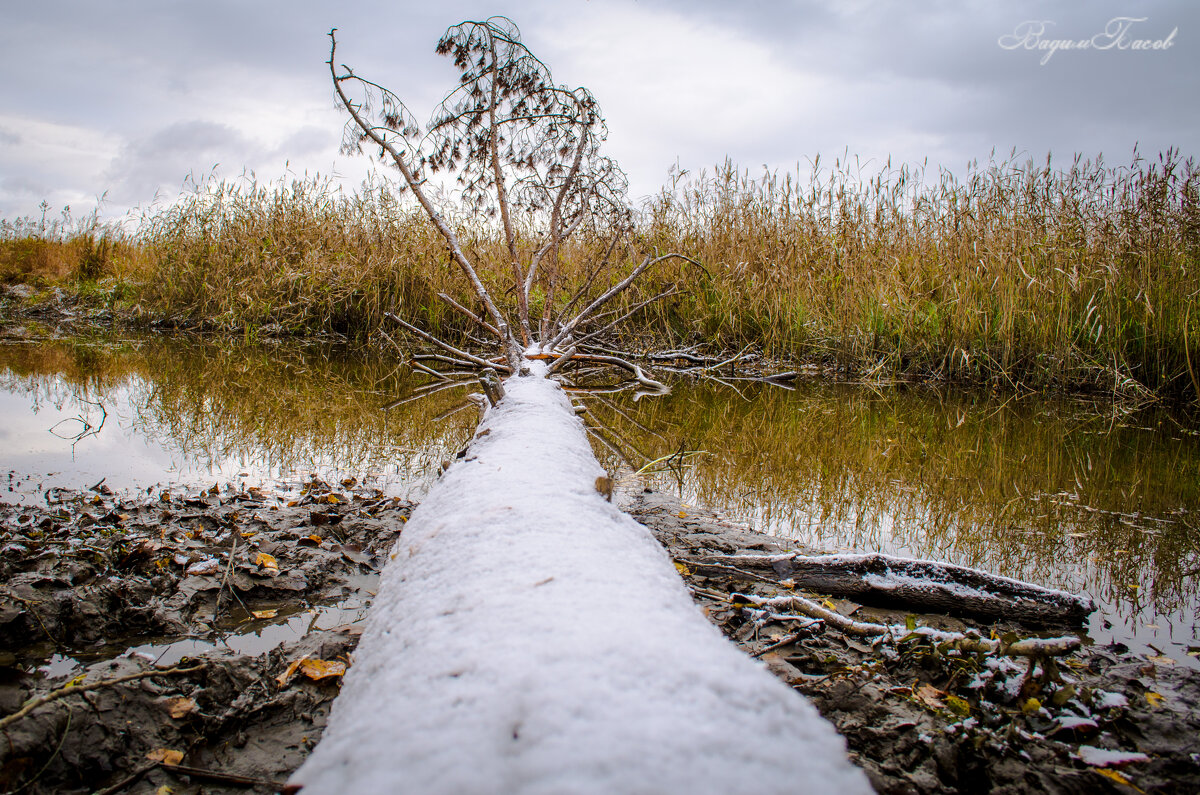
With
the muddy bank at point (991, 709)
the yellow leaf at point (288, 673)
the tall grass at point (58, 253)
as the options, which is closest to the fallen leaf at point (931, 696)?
the muddy bank at point (991, 709)

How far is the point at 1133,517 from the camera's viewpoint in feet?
7.80

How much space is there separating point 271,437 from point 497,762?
3.38m

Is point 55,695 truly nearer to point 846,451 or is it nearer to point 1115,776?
point 1115,776

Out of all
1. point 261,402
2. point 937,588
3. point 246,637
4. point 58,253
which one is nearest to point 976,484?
point 937,588

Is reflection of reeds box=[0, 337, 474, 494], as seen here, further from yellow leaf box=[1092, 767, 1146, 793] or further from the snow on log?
yellow leaf box=[1092, 767, 1146, 793]

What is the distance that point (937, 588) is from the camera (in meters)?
1.57

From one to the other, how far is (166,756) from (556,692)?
0.89 m

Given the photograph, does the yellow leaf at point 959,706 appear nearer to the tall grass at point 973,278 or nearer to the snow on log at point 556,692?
the snow on log at point 556,692

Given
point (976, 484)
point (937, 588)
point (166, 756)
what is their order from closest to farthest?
point (166, 756), point (937, 588), point (976, 484)

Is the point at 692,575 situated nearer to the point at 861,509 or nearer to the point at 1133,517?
the point at 861,509

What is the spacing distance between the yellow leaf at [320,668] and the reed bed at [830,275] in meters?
5.34

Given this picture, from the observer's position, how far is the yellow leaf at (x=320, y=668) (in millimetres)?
1254

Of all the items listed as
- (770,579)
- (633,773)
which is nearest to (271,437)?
(770,579)

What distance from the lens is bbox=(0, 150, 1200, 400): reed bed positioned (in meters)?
5.30
